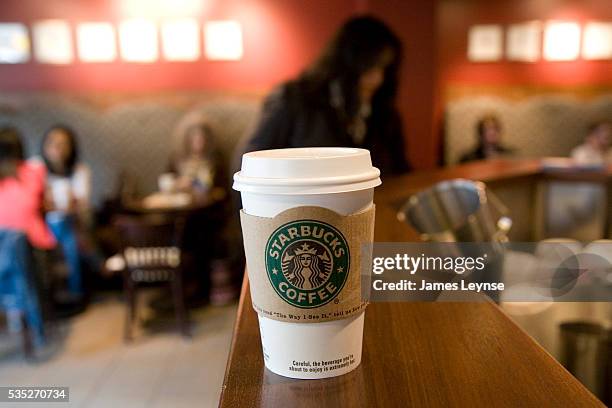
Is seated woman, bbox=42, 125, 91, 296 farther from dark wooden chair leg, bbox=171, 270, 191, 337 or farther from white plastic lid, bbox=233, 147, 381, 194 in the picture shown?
white plastic lid, bbox=233, 147, 381, 194

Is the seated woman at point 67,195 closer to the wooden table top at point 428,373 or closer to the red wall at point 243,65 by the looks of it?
the red wall at point 243,65

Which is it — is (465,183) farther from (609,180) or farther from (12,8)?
(12,8)

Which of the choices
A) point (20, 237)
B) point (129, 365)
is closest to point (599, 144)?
point (129, 365)

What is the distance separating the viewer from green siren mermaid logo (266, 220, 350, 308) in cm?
67

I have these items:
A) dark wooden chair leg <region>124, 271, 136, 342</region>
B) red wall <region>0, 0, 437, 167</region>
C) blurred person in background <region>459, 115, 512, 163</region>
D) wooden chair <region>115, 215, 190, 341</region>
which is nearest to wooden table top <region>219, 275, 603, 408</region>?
wooden chair <region>115, 215, 190, 341</region>

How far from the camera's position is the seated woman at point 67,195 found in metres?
4.71

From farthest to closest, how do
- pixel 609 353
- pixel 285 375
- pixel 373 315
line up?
pixel 609 353, pixel 373 315, pixel 285 375

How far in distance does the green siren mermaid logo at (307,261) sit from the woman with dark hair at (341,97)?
5.10ft

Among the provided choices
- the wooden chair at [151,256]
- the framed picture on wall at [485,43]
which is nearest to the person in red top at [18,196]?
the wooden chair at [151,256]

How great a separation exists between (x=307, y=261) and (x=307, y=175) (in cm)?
11

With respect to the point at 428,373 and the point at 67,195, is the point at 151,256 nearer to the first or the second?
the point at 67,195

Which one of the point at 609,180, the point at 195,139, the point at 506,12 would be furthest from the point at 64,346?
the point at 506,12

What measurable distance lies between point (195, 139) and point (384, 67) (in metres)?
3.22

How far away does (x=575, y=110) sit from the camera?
6.55 m
